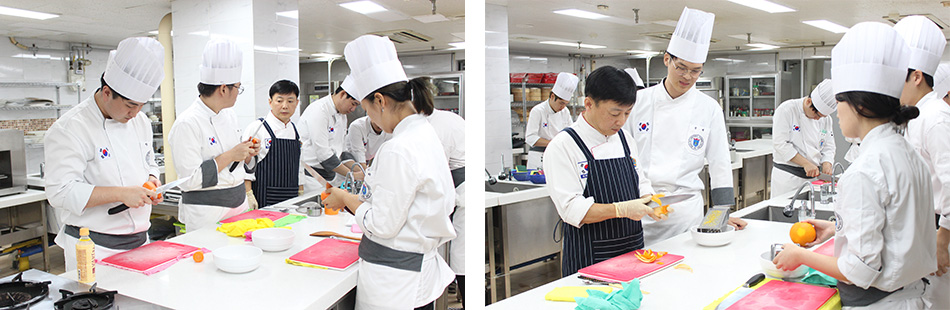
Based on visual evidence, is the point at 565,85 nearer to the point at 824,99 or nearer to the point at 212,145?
the point at 824,99

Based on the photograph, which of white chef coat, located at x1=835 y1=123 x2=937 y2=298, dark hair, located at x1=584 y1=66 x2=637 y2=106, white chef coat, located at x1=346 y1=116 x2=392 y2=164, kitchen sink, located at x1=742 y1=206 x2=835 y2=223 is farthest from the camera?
kitchen sink, located at x1=742 y1=206 x2=835 y2=223

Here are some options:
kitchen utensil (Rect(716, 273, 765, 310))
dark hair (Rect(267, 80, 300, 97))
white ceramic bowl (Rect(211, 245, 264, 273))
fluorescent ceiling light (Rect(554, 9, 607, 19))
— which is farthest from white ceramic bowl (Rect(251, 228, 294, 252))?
kitchen utensil (Rect(716, 273, 765, 310))

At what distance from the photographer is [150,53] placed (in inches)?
71.8

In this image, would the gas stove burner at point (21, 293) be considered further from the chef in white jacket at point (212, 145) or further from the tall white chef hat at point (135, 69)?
the chef in white jacket at point (212, 145)

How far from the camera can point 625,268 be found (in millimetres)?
1519

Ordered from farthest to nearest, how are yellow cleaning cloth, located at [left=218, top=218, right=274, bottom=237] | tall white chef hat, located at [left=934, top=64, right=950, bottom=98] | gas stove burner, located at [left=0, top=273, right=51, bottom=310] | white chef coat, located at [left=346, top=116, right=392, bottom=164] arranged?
yellow cleaning cloth, located at [left=218, top=218, right=274, bottom=237], white chef coat, located at [left=346, top=116, right=392, bottom=164], tall white chef hat, located at [left=934, top=64, right=950, bottom=98], gas stove burner, located at [left=0, top=273, right=51, bottom=310]

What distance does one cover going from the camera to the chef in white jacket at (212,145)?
7.07ft

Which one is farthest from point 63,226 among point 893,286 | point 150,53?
point 893,286

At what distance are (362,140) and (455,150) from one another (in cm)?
35

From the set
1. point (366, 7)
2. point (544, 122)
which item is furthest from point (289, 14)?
point (544, 122)

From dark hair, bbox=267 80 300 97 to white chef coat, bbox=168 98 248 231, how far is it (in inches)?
7.5

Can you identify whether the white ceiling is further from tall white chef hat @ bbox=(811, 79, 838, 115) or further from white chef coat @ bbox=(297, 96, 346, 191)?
white chef coat @ bbox=(297, 96, 346, 191)

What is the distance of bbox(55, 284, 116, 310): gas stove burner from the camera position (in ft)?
4.26

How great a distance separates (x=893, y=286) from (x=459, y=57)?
124 cm
